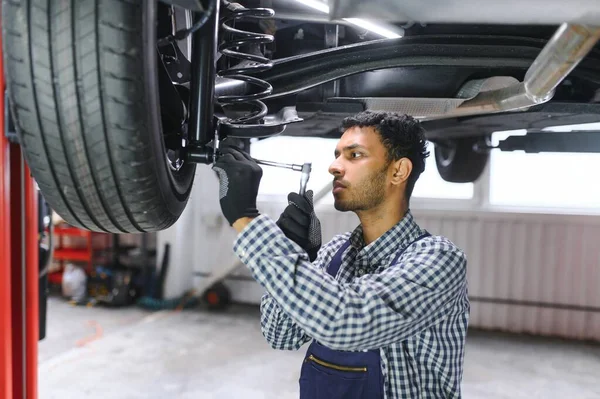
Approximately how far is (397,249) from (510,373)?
90.2 inches

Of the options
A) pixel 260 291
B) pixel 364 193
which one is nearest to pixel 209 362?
pixel 260 291

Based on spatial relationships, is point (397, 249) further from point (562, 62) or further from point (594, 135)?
point (594, 135)

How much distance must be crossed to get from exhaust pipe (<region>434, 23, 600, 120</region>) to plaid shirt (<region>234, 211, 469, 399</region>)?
13.5 inches

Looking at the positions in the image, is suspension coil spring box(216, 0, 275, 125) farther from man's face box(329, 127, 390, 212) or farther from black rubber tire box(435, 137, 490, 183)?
black rubber tire box(435, 137, 490, 183)

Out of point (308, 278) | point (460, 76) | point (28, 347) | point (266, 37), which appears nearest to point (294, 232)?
point (308, 278)

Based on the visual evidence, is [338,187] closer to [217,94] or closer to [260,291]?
[217,94]

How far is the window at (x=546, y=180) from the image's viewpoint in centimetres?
349

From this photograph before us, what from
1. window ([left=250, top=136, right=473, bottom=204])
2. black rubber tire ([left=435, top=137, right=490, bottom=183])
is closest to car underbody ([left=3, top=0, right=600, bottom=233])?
black rubber tire ([left=435, top=137, right=490, bottom=183])

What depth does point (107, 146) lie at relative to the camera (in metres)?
0.72

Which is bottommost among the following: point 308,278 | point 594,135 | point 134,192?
point 308,278

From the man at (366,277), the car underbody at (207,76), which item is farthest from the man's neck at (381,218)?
the car underbody at (207,76)

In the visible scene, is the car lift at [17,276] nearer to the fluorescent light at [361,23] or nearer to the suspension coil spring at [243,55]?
the suspension coil spring at [243,55]

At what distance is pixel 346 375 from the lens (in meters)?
0.98

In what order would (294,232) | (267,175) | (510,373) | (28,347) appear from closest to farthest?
1. (294,232)
2. (28,347)
3. (510,373)
4. (267,175)
